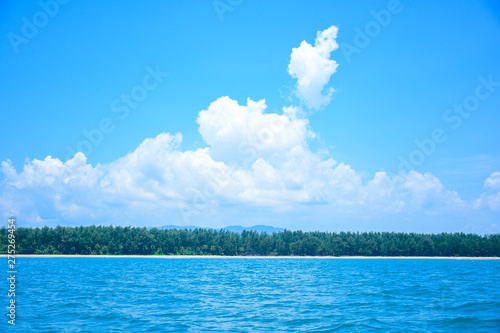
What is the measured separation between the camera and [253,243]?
497 feet

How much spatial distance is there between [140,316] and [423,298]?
909 inches

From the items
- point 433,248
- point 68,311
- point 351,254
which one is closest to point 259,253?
point 351,254

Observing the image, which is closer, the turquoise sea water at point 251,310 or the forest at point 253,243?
the turquoise sea water at point 251,310

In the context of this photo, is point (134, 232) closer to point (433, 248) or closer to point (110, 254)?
point (110, 254)

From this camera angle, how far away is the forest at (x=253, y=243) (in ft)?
426

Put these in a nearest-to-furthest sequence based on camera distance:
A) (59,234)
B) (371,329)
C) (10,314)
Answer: (371,329)
(10,314)
(59,234)

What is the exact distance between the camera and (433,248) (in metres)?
145

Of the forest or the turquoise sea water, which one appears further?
the forest

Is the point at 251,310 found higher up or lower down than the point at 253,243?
higher up

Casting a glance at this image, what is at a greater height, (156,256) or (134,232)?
(134,232)

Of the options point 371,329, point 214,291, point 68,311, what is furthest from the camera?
point 214,291

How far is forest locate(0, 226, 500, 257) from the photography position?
129875mm

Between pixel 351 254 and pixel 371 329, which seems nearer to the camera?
pixel 371 329

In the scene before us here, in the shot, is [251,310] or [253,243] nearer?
[251,310]
